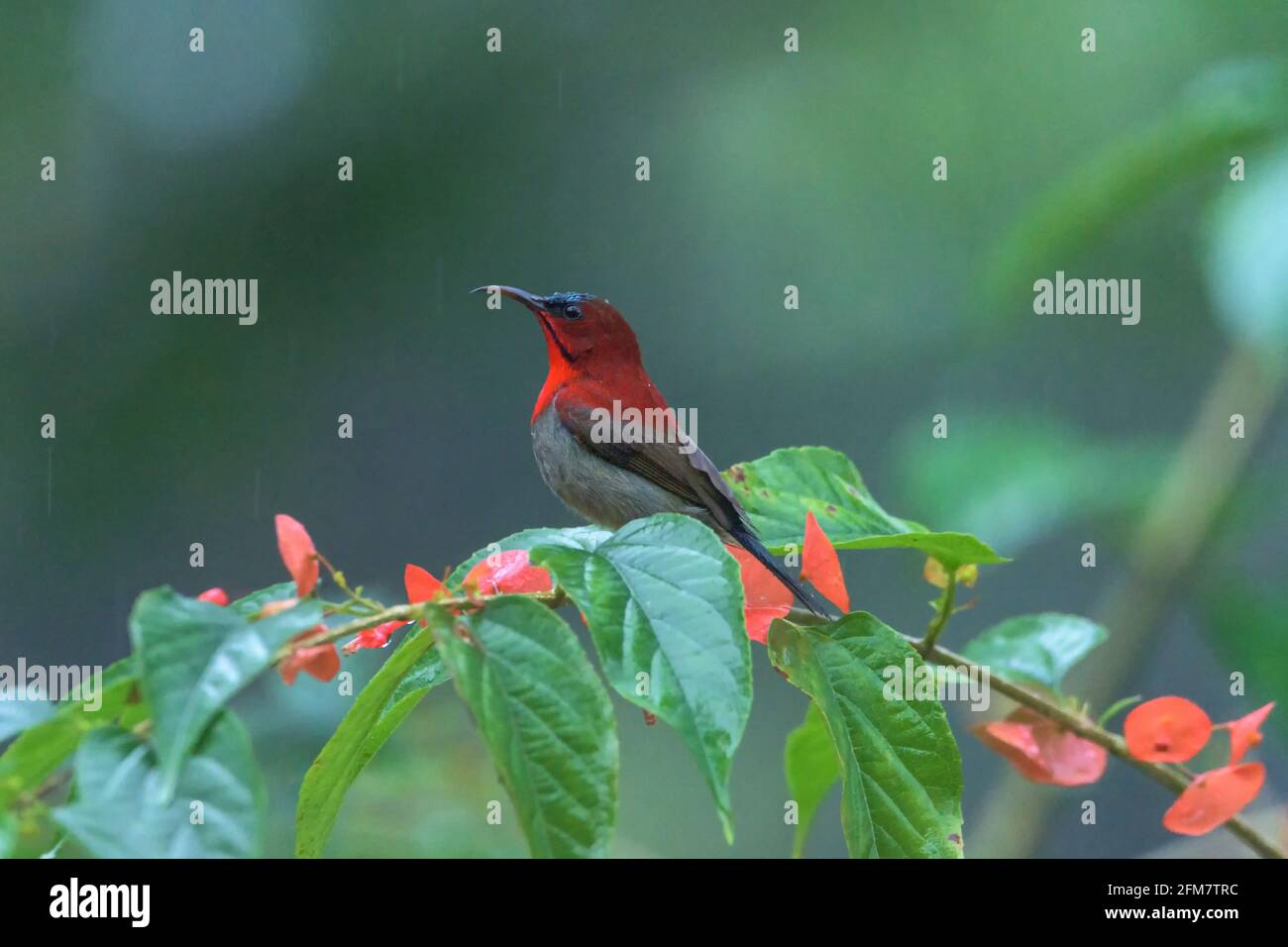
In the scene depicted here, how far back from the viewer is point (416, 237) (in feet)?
24.2

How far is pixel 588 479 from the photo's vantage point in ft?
9.14

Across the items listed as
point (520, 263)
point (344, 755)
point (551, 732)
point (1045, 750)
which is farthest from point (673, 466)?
point (520, 263)

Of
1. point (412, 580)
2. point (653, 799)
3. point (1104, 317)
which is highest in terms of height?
point (1104, 317)

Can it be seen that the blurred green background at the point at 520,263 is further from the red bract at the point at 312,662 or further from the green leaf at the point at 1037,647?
the red bract at the point at 312,662

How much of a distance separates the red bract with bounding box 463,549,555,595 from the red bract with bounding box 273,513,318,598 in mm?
201

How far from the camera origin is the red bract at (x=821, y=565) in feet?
5.10

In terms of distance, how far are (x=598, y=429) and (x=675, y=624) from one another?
158 cm

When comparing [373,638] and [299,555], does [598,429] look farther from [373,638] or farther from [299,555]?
[299,555]

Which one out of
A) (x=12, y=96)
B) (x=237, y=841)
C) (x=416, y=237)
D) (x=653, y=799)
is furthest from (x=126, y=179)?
(x=237, y=841)

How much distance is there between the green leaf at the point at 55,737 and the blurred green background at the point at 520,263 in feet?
17.0

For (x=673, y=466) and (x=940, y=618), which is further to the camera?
(x=673, y=466)

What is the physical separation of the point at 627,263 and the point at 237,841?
6.98 meters

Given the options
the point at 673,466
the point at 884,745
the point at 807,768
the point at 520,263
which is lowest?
the point at 807,768

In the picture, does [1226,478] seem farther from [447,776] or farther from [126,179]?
[126,179]
